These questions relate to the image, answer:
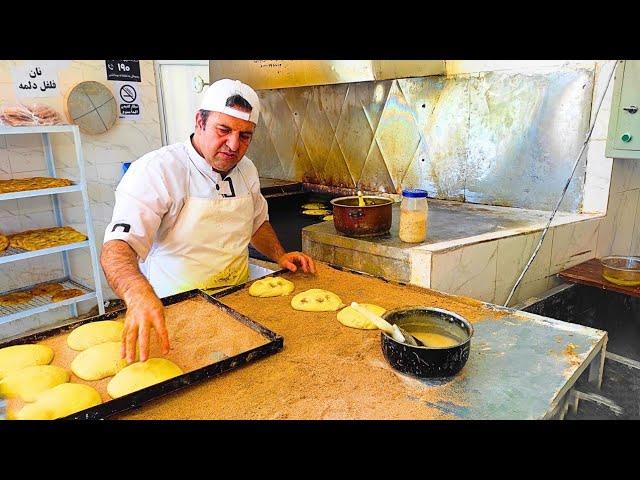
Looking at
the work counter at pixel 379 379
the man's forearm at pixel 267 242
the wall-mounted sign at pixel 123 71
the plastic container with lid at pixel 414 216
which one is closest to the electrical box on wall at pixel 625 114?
the plastic container with lid at pixel 414 216

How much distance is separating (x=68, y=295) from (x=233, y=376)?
10.8ft

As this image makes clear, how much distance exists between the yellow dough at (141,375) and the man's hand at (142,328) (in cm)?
3

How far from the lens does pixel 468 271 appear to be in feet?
7.07

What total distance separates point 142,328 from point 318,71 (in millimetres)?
2488

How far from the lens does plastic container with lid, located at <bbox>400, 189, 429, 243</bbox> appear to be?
2137mm

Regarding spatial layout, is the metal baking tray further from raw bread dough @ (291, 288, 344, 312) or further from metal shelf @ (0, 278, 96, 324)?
metal shelf @ (0, 278, 96, 324)

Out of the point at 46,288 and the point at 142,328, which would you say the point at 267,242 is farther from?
the point at 46,288

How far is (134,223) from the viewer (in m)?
1.69

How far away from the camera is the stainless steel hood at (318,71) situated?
280 centimetres

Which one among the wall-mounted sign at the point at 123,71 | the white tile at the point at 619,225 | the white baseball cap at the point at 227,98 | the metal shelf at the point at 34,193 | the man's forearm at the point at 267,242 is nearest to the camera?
the white baseball cap at the point at 227,98

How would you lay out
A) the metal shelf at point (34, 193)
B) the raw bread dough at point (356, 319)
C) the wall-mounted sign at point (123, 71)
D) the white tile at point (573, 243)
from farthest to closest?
the wall-mounted sign at point (123, 71) < the metal shelf at point (34, 193) < the white tile at point (573, 243) < the raw bread dough at point (356, 319)

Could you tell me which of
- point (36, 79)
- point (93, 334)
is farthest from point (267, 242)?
point (36, 79)

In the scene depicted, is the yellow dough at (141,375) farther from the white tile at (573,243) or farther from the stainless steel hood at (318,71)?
the white tile at (573,243)

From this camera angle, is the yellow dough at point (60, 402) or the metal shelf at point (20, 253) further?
the metal shelf at point (20, 253)
